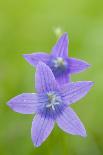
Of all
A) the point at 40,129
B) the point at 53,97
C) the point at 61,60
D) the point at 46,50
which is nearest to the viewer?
the point at 40,129

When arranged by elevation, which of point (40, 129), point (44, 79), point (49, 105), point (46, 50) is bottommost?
point (40, 129)

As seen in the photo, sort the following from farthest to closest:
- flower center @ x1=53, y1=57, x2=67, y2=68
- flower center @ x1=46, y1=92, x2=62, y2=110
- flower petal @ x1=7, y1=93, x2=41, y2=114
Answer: flower center @ x1=53, y1=57, x2=67, y2=68
flower center @ x1=46, y1=92, x2=62, y2=110
flower petal @ x1=7, y1=93, x2=41, y2=114

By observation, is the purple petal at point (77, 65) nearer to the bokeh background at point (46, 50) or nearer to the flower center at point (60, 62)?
the flower center at point (60, 62)

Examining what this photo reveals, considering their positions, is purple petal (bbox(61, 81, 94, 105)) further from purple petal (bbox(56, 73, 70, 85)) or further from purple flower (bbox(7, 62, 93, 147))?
purple petal (bbox(56, 73, 70, 85))

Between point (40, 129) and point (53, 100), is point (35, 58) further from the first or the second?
point (40, 129)

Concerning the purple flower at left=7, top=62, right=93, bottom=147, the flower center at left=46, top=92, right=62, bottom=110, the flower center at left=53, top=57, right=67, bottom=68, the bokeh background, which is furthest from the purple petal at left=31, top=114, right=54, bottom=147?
the flower center at left=53, top=57, right=67, bottom=68

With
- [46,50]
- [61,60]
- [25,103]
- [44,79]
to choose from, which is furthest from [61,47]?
[46,50]

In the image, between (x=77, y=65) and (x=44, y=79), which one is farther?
(x=77, y=65)

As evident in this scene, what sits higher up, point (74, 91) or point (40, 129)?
point (74, 91)
